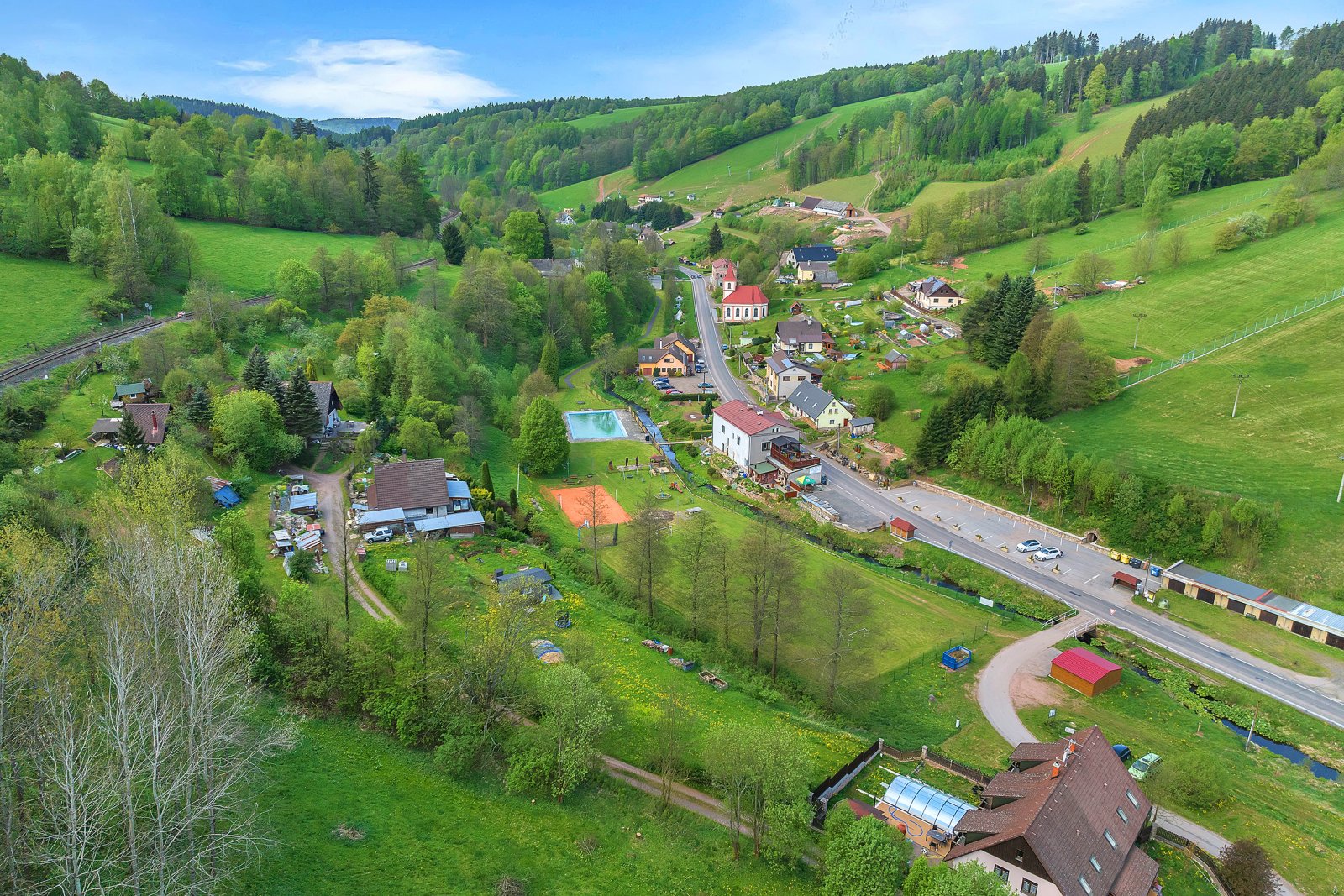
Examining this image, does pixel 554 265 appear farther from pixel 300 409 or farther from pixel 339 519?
pixel 339 519

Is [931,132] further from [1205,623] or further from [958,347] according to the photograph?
[1205,623]

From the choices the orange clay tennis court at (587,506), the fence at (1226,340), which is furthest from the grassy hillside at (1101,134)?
the orange clay tennis court at (587,506)

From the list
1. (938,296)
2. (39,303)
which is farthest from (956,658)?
(39,303)

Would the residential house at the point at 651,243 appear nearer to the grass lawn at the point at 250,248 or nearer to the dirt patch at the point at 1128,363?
the grass lawn at the point at 250,248

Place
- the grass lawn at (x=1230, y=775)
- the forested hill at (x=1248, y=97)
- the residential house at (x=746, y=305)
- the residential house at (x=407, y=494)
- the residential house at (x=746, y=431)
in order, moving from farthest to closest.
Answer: the forested hill at (x=1248, y=97) < the residential house at (x=746, y=305) < the residential house at (x=746, y=431) < the residential house at (x=407, y=494) < the grass lawn at (x=1230, y=775)

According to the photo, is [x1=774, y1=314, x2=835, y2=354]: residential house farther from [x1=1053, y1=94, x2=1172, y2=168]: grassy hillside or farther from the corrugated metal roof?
[x1=1053, y1=94, x2=1172, y2=168]: grassy hillside

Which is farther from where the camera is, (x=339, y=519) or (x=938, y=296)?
(x=938, y=296)
